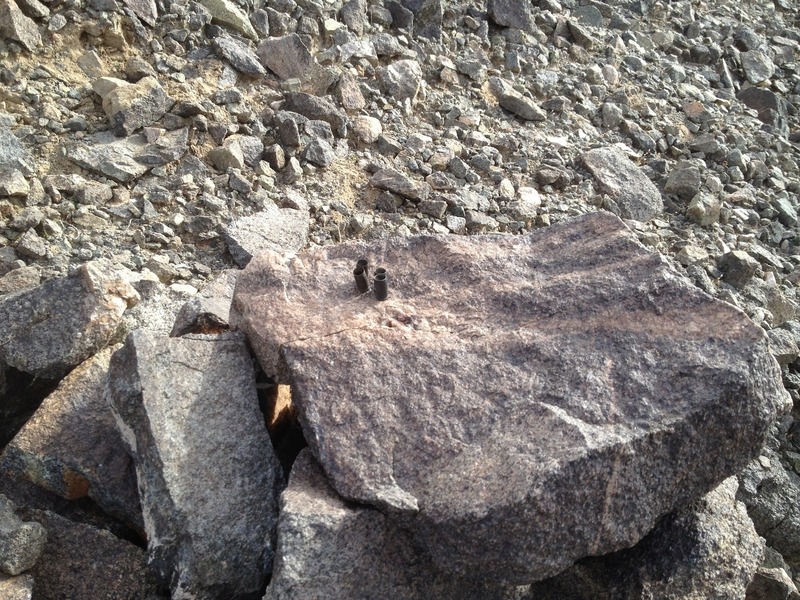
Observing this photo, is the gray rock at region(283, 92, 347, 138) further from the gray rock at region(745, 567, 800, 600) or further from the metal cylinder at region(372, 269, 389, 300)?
the gray rock at region(745, 567, 800, 600)

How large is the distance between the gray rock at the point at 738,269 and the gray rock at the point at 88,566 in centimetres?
399

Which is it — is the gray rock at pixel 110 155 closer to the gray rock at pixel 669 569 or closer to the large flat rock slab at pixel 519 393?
the large flat rock slab at pixel 519 393

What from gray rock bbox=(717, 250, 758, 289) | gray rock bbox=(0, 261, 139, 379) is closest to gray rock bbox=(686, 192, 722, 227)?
gray rock bbox=(717, 250, 758, 289)

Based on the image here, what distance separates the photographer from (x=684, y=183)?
5.74 meters

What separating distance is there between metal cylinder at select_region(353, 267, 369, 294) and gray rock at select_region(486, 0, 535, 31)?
13.2ft

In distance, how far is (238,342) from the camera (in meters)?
3.11

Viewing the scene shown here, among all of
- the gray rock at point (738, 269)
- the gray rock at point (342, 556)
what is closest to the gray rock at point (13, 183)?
the gray rock at point (342, 556)

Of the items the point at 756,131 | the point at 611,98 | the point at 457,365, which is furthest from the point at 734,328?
the point at 756,131

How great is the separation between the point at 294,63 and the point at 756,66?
4687 millimetres

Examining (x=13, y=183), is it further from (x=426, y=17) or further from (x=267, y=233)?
(x=426, y=17)

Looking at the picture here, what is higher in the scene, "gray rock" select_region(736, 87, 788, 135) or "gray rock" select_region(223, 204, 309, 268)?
"gray rock" select_region(736, 87, 788, 135)

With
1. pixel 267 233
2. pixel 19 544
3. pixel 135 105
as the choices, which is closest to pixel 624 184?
pixel 267 233

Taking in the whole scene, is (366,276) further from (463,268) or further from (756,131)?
(756,131)

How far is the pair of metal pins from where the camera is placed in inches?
123
